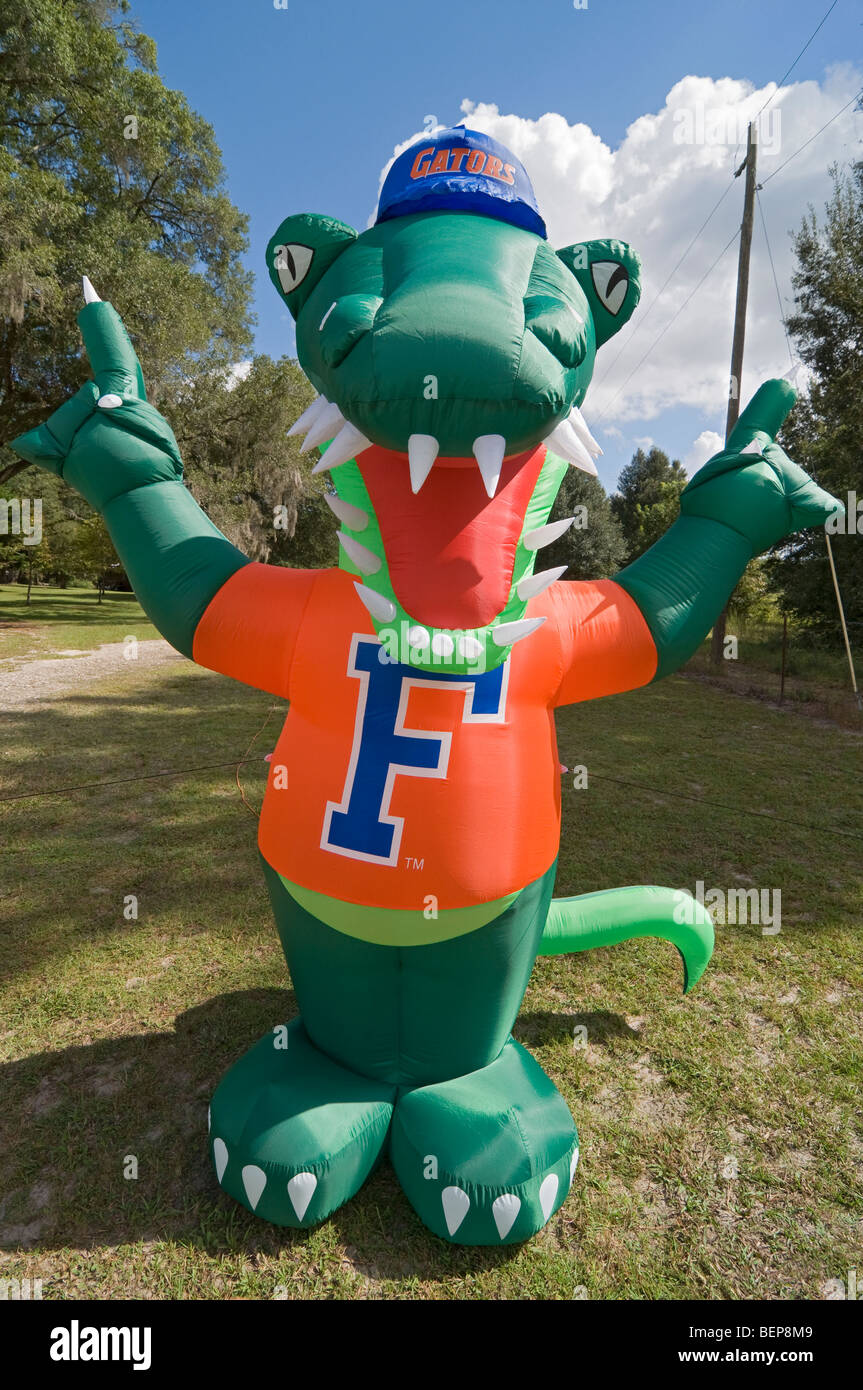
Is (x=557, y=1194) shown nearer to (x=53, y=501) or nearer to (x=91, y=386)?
(x=91, y=386)

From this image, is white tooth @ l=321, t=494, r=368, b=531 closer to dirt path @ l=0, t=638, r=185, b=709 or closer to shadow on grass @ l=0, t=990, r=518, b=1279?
shadow on grass @ l=0, t=990, r=518, b=1279

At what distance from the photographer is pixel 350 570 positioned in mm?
2129

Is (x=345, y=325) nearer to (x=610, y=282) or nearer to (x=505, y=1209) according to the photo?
(x=610, y=282)

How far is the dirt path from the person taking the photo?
9305 mm

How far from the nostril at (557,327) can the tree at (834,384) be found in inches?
375

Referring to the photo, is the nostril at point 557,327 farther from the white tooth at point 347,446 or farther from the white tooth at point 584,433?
the white tooth at point 347,446

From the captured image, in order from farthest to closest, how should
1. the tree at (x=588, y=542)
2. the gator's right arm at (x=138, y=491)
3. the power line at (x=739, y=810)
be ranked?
the tree at (x=588, y=542) → the power line at (x=739, y=810) → the gator's right arm at (x=138, y=491)

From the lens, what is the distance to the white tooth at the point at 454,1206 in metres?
1.90

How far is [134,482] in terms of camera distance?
7.48 feet

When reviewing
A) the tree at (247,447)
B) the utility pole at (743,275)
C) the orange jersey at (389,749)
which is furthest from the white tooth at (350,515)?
the tree at (247,447)

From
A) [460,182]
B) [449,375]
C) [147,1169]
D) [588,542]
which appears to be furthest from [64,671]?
[588,542]

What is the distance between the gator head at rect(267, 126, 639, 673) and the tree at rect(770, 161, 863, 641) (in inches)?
369

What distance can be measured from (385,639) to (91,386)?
135 centimetres

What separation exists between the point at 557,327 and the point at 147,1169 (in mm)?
2713
